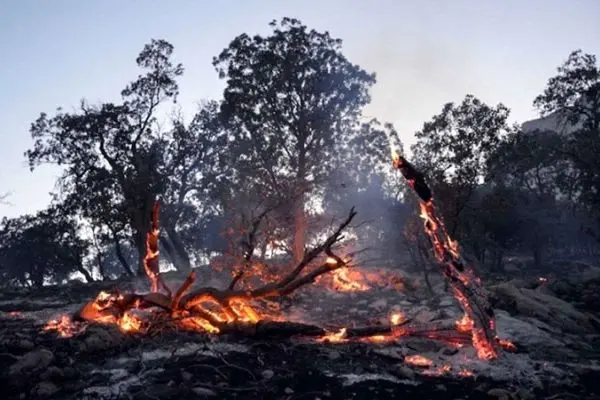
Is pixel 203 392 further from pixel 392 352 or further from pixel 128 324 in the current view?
pixel 128 324

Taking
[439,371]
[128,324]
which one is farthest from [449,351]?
[128,324]

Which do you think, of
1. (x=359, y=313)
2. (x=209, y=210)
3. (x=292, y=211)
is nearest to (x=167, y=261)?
(x=209, y=210)

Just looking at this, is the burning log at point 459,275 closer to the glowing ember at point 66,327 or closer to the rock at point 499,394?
the rock at point 499,394

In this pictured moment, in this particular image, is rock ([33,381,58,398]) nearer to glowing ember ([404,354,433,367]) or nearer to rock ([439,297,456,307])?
glowing ember ([404,354,433,367])

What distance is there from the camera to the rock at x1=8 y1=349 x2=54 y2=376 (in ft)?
23.3

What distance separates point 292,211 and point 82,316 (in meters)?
13.1

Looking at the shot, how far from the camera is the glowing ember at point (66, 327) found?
9.68m

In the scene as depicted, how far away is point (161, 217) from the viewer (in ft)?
90.4

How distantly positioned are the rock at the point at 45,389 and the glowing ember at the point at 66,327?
284 cm

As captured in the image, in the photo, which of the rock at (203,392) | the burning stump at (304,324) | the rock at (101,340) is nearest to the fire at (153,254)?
the burning stump at (304,324)

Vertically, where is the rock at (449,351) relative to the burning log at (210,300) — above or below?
below

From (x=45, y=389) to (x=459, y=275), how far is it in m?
7.21

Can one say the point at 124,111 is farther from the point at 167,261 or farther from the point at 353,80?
the point at 167,261

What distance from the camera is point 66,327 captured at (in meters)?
10.4
